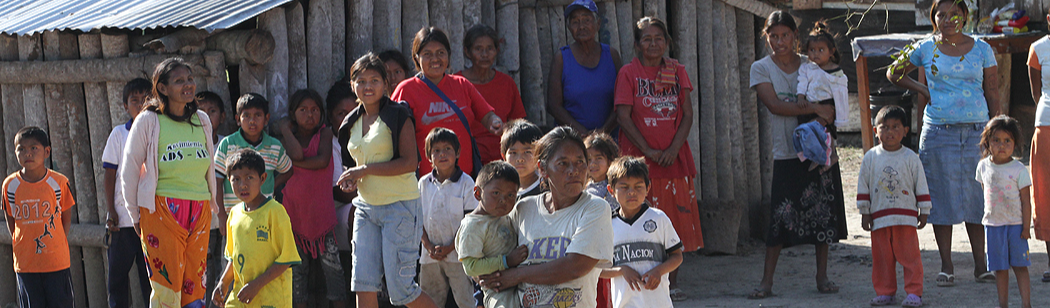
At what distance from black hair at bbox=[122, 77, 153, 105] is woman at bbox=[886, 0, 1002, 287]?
437 centimetres

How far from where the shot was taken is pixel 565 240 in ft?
10.3

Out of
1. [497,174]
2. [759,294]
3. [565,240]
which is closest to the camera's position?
[565,240]

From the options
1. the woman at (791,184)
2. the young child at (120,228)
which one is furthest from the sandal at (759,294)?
the young child at (120,228)

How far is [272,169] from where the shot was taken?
5.12 metres

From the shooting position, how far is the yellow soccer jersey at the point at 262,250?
157 inches

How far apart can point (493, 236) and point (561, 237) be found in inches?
9.8

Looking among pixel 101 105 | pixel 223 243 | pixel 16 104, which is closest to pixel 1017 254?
pixel 223 243

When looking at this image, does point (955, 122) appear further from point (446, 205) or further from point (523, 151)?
point (446, 205)

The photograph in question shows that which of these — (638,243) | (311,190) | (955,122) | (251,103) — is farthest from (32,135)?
(955,122)

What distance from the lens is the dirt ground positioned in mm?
5516

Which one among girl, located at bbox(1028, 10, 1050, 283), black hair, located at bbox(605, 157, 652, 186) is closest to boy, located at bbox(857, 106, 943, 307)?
girl, located at bbox(1028, 10, 1050, 283)

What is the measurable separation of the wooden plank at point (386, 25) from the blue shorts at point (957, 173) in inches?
135

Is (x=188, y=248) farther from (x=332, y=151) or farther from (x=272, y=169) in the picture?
(x=332, y=151)

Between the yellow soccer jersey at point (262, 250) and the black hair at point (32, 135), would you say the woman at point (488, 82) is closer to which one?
the yellow soccer jersey at point (262, 250)
